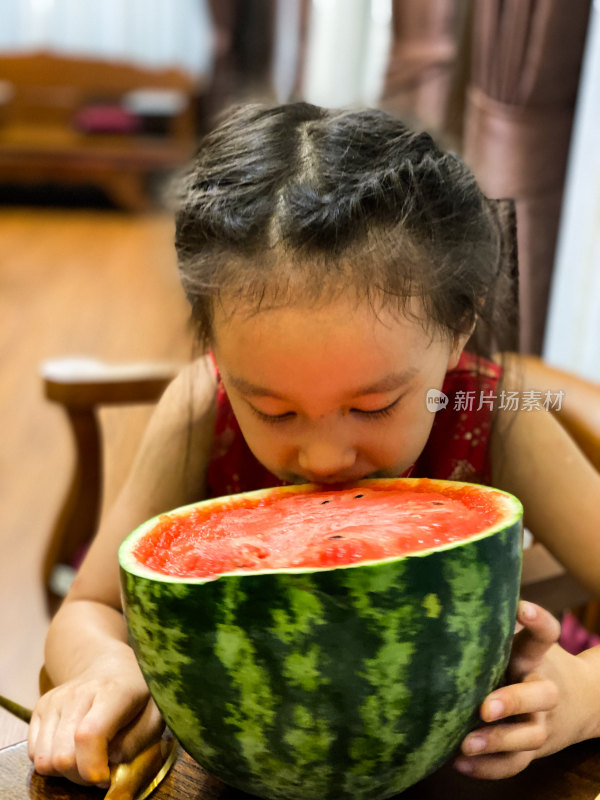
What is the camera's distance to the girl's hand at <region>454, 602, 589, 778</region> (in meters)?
0.49

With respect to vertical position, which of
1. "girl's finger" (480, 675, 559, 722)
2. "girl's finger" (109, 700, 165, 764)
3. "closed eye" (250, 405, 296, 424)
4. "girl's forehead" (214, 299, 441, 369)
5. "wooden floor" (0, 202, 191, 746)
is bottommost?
"wooden floor" (0, 202, 191, 746)

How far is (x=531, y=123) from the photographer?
86 centimetres

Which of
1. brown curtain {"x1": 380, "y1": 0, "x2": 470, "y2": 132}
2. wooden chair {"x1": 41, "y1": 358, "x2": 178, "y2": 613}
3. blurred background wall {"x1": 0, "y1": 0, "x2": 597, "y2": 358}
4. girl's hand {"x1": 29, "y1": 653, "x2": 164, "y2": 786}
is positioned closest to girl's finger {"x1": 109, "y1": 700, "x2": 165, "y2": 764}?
girl's hand {"x1": 29, "y1": 653, "x2": 164, "y2": 786}

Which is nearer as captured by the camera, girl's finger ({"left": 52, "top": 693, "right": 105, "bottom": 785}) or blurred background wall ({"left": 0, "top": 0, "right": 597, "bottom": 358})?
girl's finger ({"left": 52, "top": 693, "right": 105, "bottom": 785})

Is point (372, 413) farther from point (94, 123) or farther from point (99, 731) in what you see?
point (94, 123)

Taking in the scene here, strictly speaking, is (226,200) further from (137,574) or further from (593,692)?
(593,692)

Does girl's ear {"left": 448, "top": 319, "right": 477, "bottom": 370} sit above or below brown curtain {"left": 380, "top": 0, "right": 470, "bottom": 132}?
below

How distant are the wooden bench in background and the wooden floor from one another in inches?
10.2

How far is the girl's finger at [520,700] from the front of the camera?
48 cm

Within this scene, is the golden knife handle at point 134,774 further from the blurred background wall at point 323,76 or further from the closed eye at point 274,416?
the blurred background wall at point 323,76

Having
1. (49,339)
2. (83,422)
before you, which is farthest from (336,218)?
(49,339)

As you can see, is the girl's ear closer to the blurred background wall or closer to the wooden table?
the blurred background wall

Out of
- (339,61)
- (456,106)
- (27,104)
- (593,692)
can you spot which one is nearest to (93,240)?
(27,104)

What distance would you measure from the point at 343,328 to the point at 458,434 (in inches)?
6.2
